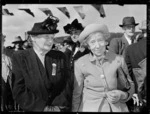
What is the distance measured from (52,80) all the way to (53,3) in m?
1.64

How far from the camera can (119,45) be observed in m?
5.62

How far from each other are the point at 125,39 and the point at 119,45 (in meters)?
0.23

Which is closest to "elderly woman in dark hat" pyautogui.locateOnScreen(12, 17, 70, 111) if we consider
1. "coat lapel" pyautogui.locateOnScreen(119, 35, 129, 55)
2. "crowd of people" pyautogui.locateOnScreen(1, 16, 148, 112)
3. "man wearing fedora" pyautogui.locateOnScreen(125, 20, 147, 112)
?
"crowd of people" pyautogui.locateOnScreen(1, 16, 148, 112)

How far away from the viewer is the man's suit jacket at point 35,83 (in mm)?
4348

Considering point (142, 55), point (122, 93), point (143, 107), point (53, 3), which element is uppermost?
point (53, 3)

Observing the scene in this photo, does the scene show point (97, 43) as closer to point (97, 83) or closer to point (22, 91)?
point (97, 83)

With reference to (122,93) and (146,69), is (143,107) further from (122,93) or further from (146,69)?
(122,93)

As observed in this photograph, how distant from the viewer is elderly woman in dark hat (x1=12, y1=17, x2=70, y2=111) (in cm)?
436

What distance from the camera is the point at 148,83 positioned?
5.07 metres

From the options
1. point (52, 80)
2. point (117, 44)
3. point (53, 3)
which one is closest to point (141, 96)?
A: point (117, 44)

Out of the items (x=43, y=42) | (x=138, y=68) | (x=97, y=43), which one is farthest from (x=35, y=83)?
(x=138, y=68)

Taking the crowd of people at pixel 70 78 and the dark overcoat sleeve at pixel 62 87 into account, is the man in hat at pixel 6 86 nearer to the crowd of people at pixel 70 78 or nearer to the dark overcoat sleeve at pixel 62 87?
the crowd of people at pixel 70 78

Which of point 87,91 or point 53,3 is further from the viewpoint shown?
point 53,3

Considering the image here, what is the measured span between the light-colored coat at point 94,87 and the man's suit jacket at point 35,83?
176 mm
